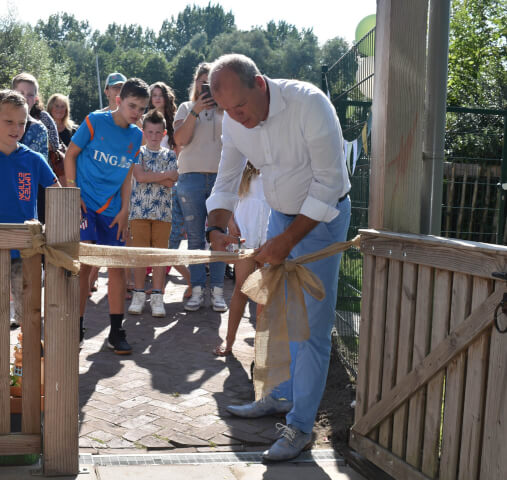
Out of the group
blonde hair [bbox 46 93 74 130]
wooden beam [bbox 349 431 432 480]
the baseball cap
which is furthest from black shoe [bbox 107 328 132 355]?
blonde hair [bbox 46 93 74 130]

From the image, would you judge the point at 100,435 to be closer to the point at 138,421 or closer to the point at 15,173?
the point at 138,421

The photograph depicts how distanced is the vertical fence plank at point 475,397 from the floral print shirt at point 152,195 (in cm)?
429

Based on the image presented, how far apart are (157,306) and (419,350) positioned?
12.9 feet

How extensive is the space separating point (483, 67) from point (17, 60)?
146ft

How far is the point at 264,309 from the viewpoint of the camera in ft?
11.0

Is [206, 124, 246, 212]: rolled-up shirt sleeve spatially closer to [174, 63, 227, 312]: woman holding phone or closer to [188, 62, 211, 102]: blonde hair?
[188, 62, 211, 102]: blonde hair

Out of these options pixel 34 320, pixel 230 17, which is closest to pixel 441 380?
pixel 34 320

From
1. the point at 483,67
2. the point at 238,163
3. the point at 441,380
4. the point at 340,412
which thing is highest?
the point at 483,67

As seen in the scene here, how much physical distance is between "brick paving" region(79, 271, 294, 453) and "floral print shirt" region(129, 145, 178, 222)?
1000 mm

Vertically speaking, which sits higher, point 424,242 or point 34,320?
point 424,242

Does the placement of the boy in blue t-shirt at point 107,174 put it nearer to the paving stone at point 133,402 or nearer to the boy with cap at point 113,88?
the paving stone at point 133,402

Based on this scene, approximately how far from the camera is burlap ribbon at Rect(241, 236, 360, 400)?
3326 millimetres

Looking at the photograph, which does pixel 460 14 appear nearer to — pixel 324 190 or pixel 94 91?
pixel 324 190

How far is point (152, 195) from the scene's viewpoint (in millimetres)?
6438
